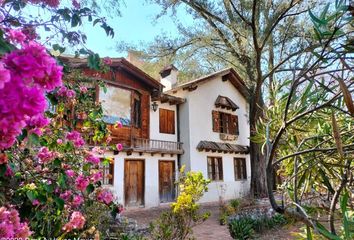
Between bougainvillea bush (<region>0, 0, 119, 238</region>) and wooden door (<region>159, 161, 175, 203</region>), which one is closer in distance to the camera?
bougainvillea bush (<region>0, 0, 119, 238</region>)

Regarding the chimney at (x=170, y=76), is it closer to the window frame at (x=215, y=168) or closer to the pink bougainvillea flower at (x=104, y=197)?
the window frame at (x=215, y=168)

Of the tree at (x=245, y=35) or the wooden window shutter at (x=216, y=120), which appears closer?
the tree at (x=245, y=35)

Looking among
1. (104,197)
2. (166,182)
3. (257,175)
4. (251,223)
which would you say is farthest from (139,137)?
(104,197)

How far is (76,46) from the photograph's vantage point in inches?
118

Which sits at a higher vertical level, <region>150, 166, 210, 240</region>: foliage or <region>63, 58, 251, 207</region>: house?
<region>63, 58, 251, 207</region>: house

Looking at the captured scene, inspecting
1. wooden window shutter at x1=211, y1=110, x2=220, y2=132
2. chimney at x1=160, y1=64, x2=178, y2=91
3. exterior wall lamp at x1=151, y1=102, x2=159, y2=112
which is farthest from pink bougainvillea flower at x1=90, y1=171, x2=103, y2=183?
wooden window shutter at x1=211, y1=110, x2=220, y2=132

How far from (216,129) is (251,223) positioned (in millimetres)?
9569

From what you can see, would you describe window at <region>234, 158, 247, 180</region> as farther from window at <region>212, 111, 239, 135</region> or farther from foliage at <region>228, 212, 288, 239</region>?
foliage at <region>228, 212, 288, 239</region>

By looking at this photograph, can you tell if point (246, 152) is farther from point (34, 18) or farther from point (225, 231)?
point (34, 18)

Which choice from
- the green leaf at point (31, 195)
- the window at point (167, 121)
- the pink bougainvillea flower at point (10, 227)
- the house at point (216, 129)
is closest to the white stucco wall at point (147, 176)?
the window at point (167, 121)

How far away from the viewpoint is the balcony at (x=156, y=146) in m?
13.1

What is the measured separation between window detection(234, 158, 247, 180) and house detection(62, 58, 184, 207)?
4.71 metres

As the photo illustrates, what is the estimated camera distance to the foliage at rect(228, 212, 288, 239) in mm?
6952

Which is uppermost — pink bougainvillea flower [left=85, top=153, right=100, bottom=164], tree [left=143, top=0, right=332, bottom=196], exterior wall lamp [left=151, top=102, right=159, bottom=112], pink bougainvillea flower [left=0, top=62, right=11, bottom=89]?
tree [left=143, top=0, right=332, bottom=196]
